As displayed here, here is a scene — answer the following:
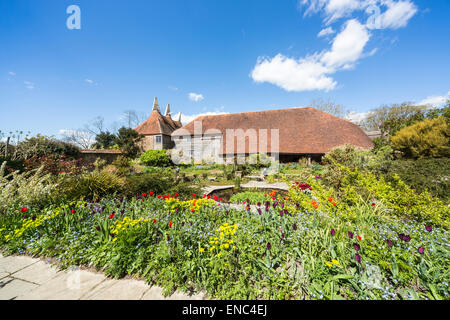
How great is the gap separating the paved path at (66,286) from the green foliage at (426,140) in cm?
1557

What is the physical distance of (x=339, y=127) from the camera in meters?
18.3

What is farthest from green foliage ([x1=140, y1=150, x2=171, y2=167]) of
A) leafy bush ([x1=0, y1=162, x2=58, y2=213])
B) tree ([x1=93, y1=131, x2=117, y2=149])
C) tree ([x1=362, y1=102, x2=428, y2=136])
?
tree ([x1=362, y1=102, x2=428, y2=136])

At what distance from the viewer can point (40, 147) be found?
36.6ft

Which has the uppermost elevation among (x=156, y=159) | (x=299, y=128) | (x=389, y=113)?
(x=389, y=113)

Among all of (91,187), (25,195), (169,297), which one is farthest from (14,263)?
(169,297)

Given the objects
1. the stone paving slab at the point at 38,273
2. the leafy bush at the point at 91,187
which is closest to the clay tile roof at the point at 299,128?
the leafy bush at the point at 91,187

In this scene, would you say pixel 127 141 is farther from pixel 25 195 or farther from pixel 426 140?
pixel 426 140

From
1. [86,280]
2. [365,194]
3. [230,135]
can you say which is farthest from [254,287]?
[230,135]

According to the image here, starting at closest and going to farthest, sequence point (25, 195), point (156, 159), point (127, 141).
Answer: point (25, 195) < point (156, 159) < point (127, 141)

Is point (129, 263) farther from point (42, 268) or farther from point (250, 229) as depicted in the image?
point (250, 229)

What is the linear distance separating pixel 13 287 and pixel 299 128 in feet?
68.7

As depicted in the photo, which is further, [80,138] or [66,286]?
[80,138]

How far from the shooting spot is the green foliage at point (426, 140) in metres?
9.95
